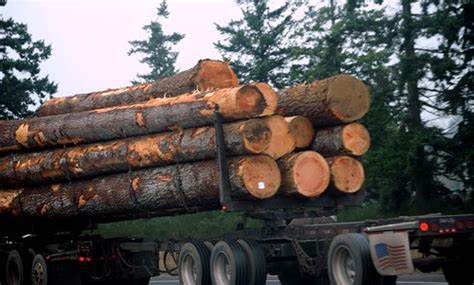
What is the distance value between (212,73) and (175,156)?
1643 mm

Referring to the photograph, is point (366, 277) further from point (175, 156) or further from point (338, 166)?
point (175, 156)

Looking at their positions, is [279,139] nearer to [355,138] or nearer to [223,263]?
[355,138]

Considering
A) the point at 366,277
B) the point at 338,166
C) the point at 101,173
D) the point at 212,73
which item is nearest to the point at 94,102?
the point at 101,173

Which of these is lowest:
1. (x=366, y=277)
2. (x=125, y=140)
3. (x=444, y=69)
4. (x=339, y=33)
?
(x=366, y=277)

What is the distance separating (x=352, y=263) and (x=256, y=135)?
251cm

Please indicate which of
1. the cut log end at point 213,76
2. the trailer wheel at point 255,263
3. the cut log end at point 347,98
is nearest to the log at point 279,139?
the cut log end at point 347,98

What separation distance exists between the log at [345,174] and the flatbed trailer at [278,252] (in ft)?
0.80

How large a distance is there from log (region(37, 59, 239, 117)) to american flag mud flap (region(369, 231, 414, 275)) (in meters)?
4.63

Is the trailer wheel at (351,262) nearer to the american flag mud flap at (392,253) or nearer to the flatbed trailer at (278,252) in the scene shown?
the flatbed trailer at (278,252)

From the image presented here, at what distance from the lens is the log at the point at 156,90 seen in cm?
1365

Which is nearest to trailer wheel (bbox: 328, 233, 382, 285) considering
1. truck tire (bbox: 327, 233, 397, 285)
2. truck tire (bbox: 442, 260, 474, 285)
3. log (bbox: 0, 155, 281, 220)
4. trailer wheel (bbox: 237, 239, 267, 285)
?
truck tire (bbox: 327, 233, 397, 285)

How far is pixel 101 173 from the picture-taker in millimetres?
14812

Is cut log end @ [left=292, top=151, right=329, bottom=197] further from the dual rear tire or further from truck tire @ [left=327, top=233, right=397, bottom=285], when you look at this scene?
truck tire @ [left=327, top=233, right=397, bottom=285]

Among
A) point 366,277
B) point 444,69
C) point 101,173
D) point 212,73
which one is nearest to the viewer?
point 366,277
